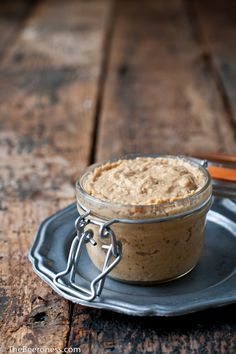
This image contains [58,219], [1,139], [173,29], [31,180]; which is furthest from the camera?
[173,29]

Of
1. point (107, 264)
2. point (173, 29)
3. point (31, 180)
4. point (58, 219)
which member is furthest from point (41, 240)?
point (173, 29)

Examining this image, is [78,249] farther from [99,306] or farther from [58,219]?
[58,219]

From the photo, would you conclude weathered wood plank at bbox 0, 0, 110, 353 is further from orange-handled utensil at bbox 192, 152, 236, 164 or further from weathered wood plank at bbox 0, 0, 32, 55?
orange-handled utensil at bbox 192, 152, 236, 164

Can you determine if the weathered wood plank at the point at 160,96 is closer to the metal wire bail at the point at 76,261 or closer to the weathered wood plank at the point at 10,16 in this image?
the weathered wood plank at the point at 10,16

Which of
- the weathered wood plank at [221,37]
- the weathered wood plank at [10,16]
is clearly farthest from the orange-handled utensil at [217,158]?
the weathered wood plank at [10,16]

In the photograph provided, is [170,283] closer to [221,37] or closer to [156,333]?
[156,333]

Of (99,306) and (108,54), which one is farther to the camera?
(108,54)

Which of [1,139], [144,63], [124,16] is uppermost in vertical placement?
[1,139]
